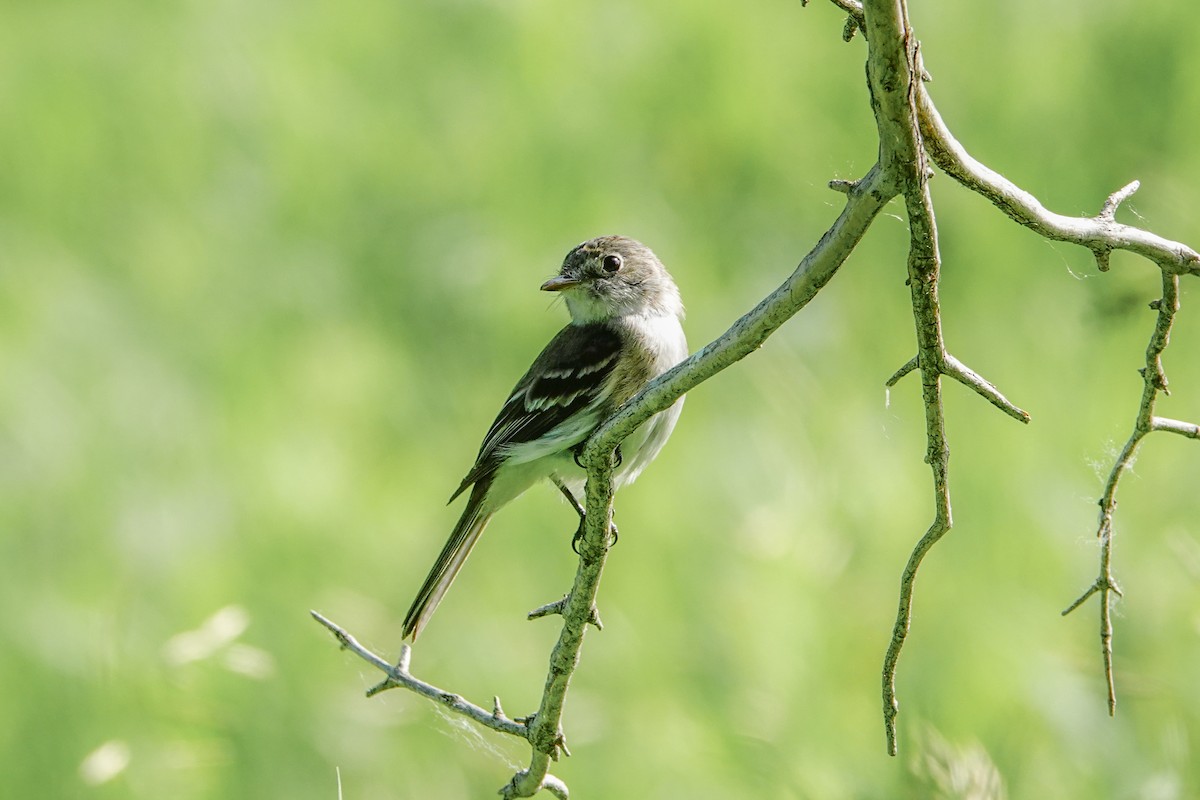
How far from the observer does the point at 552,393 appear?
417cm

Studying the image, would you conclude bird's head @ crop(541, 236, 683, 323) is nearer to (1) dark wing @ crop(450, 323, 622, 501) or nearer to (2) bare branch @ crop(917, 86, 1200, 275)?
(1) dark wing @ crop(450, 323, 622, 501)

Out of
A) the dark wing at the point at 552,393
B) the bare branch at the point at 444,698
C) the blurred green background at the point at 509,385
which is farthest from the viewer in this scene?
the blurred green background at the point at 509,385

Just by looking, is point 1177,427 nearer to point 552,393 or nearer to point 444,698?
point 444,698

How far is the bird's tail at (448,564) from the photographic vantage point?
3883mm

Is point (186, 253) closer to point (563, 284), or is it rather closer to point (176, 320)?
point (176, 320)

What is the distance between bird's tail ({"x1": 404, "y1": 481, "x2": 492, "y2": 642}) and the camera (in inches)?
153

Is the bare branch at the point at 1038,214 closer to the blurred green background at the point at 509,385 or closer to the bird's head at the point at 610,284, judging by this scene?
the blurred green background at the point at 509,385

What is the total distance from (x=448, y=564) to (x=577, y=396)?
23.4 inches

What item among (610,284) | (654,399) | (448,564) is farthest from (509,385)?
(654,399)

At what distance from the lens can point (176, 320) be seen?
6.18m

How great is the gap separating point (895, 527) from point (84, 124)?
4328 millimetres

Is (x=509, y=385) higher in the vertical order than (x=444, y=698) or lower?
higher

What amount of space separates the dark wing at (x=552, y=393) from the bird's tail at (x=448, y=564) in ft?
0.32

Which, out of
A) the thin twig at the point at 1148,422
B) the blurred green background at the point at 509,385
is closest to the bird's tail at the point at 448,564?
the blurred green background at the point at 509,385
